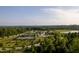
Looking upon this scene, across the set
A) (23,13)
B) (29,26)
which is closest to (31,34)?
(29,26)

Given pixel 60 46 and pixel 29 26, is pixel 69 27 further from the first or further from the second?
pixel 29 26

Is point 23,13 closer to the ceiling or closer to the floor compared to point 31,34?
closer to the ceiling

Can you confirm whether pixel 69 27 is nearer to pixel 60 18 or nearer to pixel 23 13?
pixel 60 18

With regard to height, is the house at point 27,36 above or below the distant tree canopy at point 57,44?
above

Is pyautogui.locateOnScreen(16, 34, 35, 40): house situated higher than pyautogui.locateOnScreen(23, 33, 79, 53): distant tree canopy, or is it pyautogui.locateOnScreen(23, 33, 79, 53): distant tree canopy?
pyautogui.locateOnScreen(16, 34, 35, 40): house
